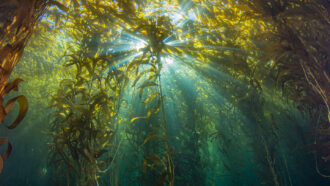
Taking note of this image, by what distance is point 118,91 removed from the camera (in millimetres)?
2150

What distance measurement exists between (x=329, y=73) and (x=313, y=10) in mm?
495

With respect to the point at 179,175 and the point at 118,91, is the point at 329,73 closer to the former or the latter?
the point at 118,91

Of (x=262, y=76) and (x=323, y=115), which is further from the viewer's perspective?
(x=262, y=76)

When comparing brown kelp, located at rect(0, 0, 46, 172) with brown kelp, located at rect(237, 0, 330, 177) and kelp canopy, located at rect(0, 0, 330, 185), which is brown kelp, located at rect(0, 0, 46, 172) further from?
brown kelp, located at rect(237, 0, 330, 177)

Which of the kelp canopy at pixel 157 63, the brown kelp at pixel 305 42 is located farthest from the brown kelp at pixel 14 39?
the brown kelp at pixel 305 42

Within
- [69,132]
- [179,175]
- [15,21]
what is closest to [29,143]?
[179,175]

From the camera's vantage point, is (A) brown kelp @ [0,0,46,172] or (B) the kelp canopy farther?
(B) the kelp canopy

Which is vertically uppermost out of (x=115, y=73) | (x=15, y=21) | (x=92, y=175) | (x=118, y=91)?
(x=115, y=73)

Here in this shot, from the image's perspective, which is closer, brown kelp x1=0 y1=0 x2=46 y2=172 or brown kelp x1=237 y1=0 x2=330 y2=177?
brown kelp x1=0 y1=0 x2=46 y2=172

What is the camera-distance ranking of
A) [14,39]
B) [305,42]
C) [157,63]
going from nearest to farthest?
1. [14,39]
2. [305,42]
3. [157,63]

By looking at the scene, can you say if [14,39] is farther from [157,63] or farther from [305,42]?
[305,42]

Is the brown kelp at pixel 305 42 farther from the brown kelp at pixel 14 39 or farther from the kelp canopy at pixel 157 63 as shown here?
the brown kelp at pixel 14 39

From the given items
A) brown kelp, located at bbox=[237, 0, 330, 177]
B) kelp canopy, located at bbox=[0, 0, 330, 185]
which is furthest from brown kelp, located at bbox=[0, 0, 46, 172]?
brown kelp, located at bbox=[237, 0, 330, 177]

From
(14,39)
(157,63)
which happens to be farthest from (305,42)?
(14,39)
